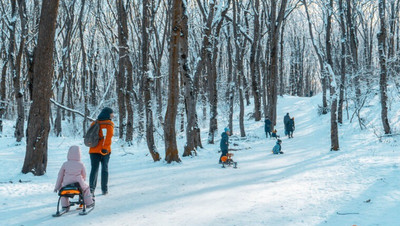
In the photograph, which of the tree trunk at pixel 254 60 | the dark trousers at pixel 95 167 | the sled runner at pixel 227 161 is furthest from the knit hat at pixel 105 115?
the tree trunk at pixel 254 60

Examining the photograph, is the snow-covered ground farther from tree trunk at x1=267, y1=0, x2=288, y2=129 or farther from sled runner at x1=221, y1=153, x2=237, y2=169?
tree trunk at x1=267, y1=0, x2=288, y2=129

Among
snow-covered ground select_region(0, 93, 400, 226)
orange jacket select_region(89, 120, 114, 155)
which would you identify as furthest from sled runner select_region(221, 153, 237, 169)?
orange jacket select_region(89, 120, 114, 155)

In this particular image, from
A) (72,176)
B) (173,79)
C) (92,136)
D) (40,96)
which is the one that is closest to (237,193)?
(92,136)

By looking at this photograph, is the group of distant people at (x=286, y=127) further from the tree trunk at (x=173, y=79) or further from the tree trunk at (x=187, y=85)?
the tree trunk at (x=173, y=79)

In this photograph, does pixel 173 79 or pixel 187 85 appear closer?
pixel 173 79

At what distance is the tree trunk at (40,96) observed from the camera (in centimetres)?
780

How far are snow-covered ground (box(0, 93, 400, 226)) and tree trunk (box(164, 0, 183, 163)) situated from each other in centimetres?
60

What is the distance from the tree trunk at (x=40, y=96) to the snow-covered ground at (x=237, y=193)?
42cm

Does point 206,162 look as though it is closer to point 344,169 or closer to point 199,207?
point 344,169

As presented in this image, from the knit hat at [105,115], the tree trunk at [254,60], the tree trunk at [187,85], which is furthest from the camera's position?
the tree trunk at [254,60]

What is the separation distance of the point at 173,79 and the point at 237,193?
16.3ft

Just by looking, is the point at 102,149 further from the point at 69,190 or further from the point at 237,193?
the point at 237,193

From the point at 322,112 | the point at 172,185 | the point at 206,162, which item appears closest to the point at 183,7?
the point at 206,162

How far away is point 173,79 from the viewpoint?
32.7 feet
